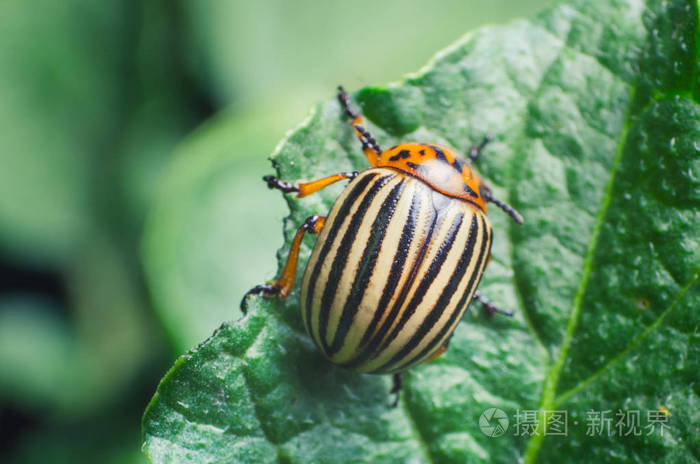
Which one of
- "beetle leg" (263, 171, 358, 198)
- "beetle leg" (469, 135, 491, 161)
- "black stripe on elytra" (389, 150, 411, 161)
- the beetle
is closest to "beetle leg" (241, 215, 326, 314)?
the beetle

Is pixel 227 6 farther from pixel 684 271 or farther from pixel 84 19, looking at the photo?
pixel 684 271

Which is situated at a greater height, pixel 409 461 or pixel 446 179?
pixel 446 179

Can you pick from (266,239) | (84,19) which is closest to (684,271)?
(266,239)

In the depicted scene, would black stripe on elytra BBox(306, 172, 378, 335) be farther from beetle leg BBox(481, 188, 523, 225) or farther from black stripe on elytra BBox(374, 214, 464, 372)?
beetle leg BBox(481, 188, 523, 225)

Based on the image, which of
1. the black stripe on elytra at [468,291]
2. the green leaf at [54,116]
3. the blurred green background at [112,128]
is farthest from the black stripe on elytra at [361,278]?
the green leaf at [54,116]

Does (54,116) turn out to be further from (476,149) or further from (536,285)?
(536,285)

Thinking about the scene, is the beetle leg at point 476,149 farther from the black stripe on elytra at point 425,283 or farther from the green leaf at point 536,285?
the black stripe on elytra at point 425,283
